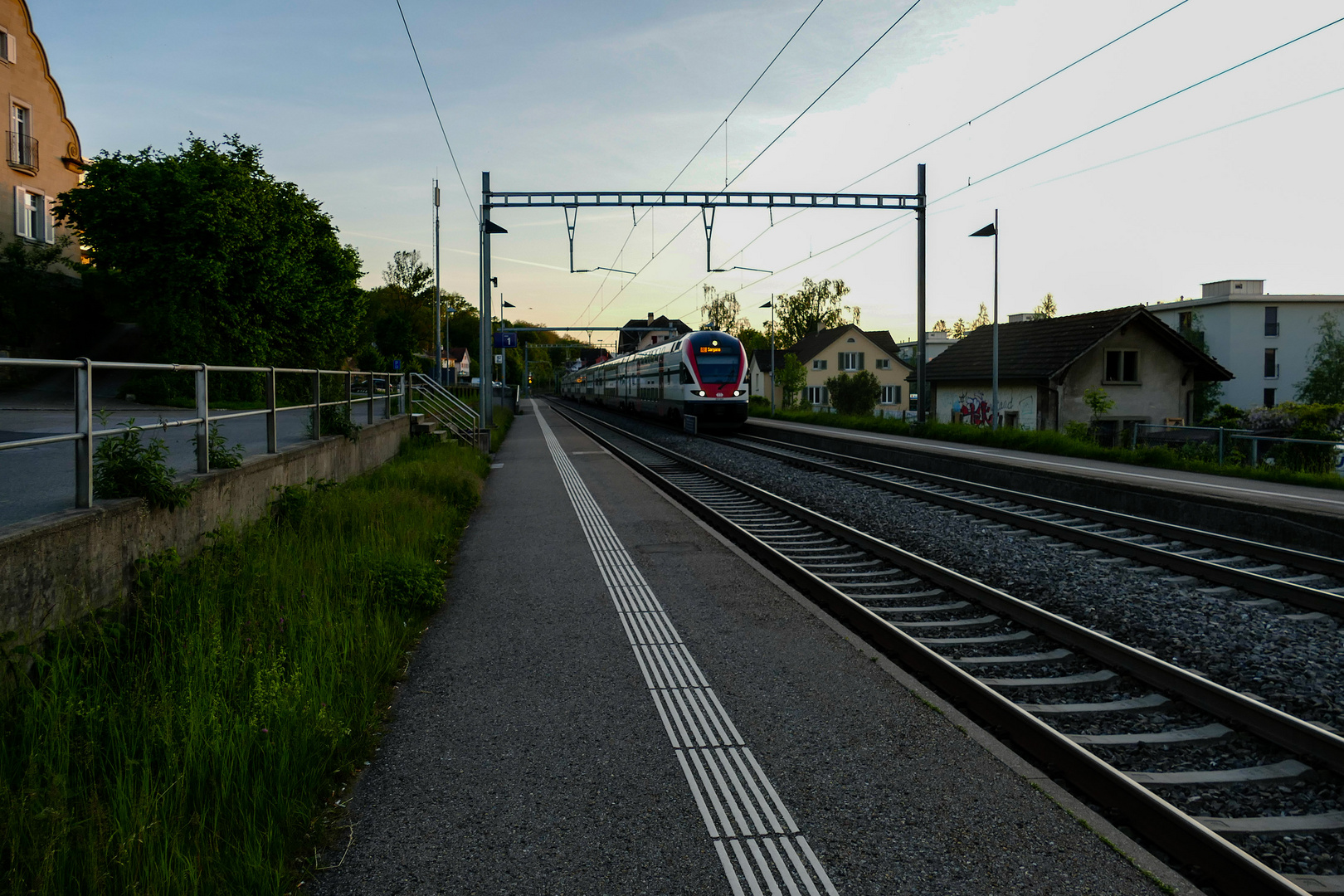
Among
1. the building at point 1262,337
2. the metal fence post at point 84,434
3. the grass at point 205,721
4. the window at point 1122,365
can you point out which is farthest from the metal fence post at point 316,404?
the building at point 1262,337

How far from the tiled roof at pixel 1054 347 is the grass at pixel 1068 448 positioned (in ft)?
27.8

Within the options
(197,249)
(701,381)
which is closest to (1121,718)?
(701,381)

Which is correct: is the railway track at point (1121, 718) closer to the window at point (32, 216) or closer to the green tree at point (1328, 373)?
the window at point (32, 216)

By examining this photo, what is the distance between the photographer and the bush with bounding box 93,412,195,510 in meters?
5.51

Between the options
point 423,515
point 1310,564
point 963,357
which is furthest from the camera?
point 963,357

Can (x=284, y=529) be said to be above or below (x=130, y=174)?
below

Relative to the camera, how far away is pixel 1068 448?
68.0ft

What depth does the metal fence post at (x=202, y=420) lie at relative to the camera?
7121 millimetres

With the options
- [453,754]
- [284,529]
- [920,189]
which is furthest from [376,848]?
[920,189]

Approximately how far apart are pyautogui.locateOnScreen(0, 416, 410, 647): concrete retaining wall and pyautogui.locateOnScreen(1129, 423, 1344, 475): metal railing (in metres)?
17.1

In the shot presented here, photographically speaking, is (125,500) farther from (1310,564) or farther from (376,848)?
(1310,564)

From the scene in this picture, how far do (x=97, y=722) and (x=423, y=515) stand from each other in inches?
241

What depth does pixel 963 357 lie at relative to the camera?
42875 mm

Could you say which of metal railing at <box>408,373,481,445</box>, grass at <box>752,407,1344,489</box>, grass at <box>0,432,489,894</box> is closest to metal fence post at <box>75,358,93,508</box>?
grass at <box>0,432,489,894</box>
